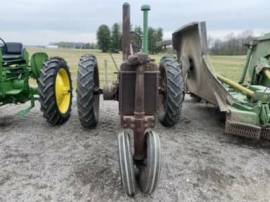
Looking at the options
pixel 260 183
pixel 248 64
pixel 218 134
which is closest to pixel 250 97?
pixel 218 134

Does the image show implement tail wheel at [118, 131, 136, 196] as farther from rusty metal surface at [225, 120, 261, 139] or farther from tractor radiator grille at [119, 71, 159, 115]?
rusty metal surface at [225, 120, 261, 139]

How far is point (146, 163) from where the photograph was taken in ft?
10.8

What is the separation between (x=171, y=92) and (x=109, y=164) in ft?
4.78

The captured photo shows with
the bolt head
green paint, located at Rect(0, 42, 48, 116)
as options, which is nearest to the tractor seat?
green paint, located at Rect(0, 42, 48, 116)

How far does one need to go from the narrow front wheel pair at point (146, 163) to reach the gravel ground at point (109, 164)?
0.16 meters

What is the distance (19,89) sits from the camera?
572cm

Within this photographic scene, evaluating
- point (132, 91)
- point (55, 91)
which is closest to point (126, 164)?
point (132, 91)

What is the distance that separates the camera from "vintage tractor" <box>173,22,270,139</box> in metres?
4.48

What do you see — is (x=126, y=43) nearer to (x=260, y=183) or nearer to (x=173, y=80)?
(x=173, y=80)

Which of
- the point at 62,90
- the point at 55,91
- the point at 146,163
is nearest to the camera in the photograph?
the point at 146,163

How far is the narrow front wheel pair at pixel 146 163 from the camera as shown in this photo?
3.09 m

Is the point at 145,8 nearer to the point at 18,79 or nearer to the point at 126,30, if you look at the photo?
the point at 126,30

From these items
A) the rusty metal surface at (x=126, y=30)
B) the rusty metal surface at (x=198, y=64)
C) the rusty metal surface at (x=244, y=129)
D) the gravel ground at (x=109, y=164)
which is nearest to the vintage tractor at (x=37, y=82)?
the gravel ground at (x=109, y=164)

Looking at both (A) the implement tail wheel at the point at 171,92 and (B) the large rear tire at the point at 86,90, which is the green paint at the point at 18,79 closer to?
(B) the large rear tire at the point at 86,90
